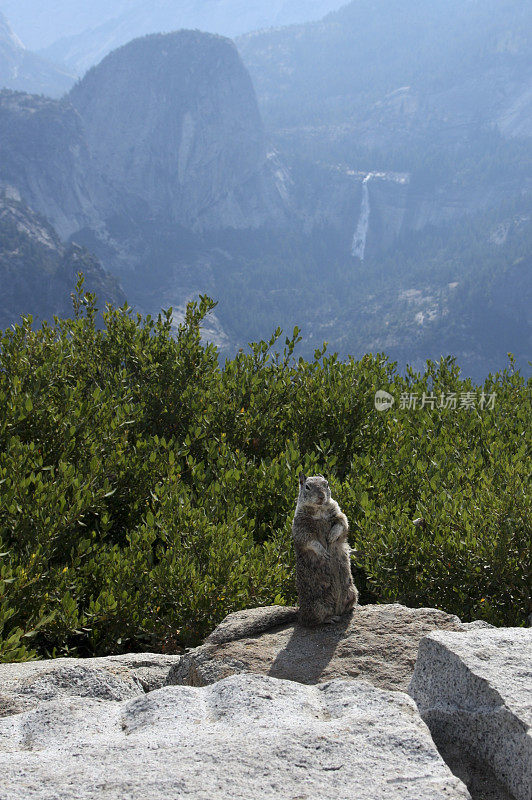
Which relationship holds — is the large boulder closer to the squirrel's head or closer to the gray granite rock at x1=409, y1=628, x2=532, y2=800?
the gray granite rock at x1=409, y1=628, x2=532, y2=800

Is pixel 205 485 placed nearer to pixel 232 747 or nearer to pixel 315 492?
pixel 315 492

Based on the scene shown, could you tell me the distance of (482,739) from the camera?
336 cm

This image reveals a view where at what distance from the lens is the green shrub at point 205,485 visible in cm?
660

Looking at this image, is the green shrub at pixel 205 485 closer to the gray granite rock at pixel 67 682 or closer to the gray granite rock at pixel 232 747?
the gray granite rock at pixel 67 682

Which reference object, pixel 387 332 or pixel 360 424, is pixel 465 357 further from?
pixel 360 424

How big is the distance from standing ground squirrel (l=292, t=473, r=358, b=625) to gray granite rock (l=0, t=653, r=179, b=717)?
4.52ft

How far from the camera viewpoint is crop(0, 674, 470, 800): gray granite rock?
278 centimetres

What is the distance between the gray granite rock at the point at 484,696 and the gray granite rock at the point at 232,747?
29 centimetres

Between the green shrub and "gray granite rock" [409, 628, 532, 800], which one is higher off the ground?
the green shrub

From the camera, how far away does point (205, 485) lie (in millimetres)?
8609

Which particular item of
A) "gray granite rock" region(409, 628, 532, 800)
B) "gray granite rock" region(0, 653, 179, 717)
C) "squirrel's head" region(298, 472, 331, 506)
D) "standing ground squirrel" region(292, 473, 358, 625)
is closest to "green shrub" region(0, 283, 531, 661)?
"gray granite rock" region(0, 653, 179, 717)

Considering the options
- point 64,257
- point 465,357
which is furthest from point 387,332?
point 64,257

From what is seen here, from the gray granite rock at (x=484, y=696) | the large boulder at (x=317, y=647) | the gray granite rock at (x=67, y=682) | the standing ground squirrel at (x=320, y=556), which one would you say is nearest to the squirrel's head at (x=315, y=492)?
the standing ground squirrel at (x=320, y=556)

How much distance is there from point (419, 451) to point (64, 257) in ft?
524
